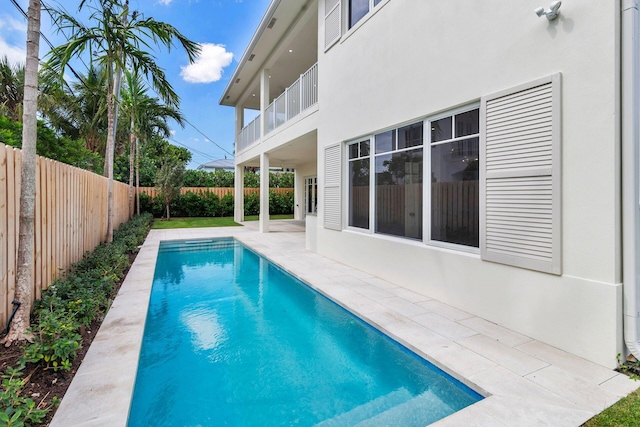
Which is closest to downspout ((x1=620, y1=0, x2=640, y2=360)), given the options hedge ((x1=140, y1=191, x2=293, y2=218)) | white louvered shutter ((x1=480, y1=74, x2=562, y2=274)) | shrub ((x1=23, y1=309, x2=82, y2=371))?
white louvered shutter ((x1=480, y1=74, x2=562, y2=274))

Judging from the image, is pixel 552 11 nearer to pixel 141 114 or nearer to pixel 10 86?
pixel 141 114

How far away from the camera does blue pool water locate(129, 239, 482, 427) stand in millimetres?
2857

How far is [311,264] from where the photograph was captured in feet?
27.6

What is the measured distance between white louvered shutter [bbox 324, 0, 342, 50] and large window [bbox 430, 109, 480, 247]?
4.60m

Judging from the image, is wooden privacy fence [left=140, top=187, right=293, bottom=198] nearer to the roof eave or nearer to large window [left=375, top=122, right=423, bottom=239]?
the roof eave

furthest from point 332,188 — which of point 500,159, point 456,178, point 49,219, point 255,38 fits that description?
point 255,38

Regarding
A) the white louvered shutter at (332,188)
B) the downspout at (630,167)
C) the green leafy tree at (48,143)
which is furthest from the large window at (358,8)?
the green leafy tree at (48,143)

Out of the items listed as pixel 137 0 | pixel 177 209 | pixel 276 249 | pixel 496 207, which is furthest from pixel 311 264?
pixel 177 209

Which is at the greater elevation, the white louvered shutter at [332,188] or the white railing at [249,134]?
the white railing at [249,134]

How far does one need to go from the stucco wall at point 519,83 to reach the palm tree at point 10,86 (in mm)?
14311

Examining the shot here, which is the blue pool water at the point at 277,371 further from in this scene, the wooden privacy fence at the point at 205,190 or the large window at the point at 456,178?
the wooden privacy fence at the point at 205,190

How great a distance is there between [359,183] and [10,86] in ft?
48.6

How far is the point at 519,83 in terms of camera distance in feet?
13.1

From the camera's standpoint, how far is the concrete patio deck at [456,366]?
2570 millimetres
